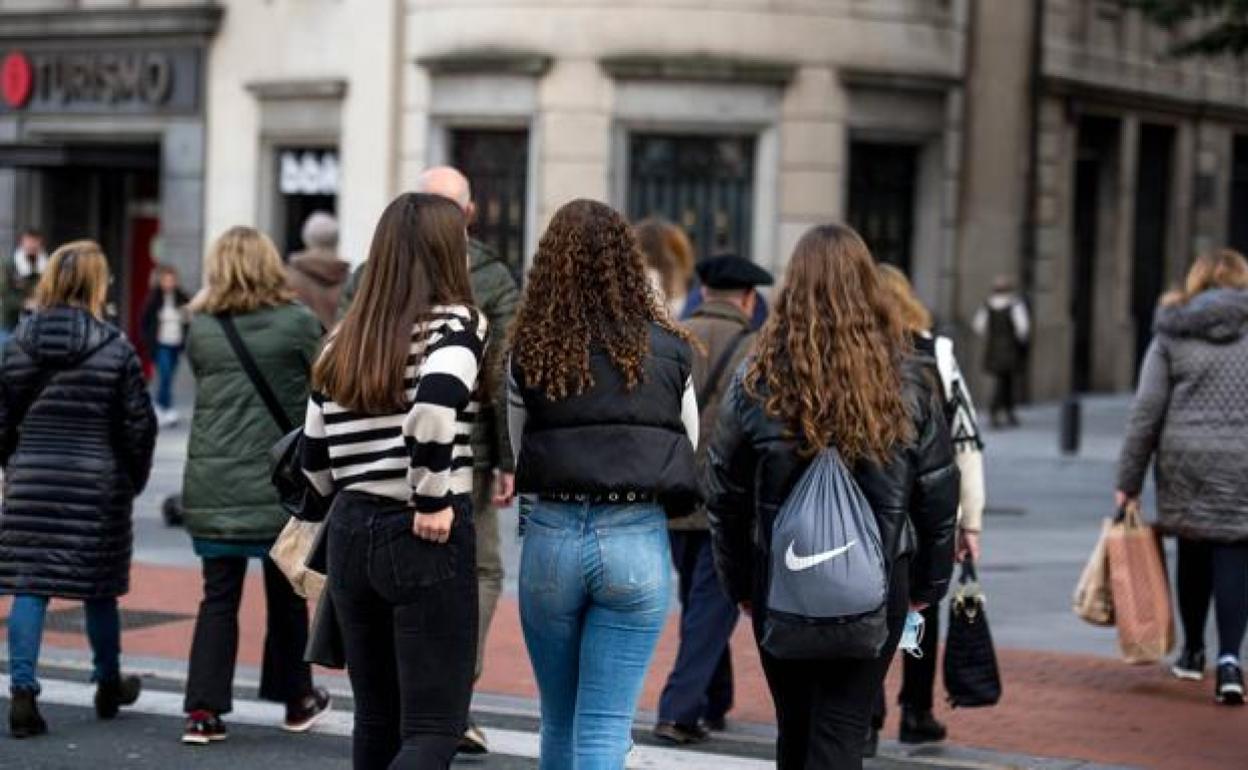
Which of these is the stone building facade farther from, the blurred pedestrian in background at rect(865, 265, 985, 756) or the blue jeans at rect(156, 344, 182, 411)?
the blurred pedestrian in background at rect(865, 265, 985, 756)

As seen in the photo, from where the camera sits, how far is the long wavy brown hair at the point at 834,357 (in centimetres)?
638

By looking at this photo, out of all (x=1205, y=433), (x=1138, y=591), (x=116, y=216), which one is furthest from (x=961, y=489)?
(x=116, y=216)

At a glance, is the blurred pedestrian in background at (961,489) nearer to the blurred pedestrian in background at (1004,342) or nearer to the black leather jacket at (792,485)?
the black leather jacket at (792,485)

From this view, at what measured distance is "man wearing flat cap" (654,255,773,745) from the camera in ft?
29.8

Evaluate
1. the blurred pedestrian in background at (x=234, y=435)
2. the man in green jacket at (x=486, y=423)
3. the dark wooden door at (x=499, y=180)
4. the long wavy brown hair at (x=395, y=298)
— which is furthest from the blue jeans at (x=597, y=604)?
the dark wooden door at (x=499, y=180)

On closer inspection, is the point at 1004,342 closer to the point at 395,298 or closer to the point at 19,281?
the point at 19,281

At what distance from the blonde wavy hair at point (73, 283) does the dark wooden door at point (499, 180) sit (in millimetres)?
17621

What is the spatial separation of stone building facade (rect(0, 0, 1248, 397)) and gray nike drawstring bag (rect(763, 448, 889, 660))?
66.6ft

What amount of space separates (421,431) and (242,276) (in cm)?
278

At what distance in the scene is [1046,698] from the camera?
1029 cm

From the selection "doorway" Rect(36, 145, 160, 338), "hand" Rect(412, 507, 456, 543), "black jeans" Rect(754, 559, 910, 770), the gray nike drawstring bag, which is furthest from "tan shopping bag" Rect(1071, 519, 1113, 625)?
"doorway" Rect(36, 145, 160, 338)

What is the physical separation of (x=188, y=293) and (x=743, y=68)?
7.26m

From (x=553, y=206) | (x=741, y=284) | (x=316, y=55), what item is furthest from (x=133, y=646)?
(x=316, y=55)

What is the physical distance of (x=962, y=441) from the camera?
9031 millimetres
